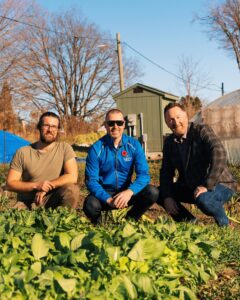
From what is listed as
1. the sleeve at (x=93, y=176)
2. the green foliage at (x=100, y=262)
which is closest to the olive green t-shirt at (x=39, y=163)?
the sleeve at (x=93, y=176)

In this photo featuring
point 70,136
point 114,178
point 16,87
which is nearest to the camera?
point 114,178

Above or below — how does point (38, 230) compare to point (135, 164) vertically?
below

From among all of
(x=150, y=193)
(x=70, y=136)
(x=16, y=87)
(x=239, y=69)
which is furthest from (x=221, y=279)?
(x=16, y=87)

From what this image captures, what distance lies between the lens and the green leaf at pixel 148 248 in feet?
7.53

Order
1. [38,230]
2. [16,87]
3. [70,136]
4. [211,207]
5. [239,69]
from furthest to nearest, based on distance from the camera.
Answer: [16,87], [70,136], [239,69], [211,207], [38,230]

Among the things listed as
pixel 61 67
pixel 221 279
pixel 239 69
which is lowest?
pixel 221 279

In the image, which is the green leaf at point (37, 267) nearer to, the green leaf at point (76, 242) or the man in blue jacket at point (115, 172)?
the green leaf at point (76, 242)

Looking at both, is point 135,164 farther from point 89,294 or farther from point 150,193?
point 89,294

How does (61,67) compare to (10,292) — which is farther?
(61,67)

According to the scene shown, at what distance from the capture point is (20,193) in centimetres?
473

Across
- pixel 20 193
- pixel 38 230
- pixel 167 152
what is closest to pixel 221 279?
pixel 38 230

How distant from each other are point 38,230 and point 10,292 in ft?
3.40

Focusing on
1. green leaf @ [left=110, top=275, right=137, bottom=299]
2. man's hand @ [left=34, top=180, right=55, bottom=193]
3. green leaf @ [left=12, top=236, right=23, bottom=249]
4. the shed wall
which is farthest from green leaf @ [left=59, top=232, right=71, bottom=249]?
the shed wall

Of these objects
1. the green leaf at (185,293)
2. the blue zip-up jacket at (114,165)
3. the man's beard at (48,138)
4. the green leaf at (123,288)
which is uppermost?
the man's beard at (48,138)
